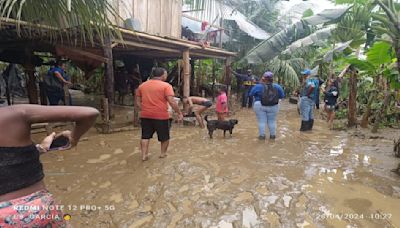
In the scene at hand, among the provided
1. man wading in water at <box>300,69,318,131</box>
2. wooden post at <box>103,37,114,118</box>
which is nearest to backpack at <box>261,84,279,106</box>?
man wading in water at <box>300,69,318,131</box>

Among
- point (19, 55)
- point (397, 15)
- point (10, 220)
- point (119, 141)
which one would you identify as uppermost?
point (397, 15)

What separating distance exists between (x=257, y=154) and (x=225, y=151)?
648mm

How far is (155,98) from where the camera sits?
15.6 feet

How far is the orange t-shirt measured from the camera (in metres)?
4.76

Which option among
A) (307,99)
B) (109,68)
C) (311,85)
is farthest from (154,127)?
(307,99)

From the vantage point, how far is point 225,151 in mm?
5781

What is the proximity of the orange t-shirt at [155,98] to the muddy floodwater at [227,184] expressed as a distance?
86 cm

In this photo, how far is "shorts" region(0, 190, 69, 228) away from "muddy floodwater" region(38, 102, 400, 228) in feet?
5.52

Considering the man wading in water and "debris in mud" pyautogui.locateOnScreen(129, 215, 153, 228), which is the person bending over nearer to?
"debris in mud" pyautogui.locateOnScreen(129, 215, 153, 228)

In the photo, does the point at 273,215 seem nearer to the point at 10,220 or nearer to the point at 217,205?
the point at 217,205

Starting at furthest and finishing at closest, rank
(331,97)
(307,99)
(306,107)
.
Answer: (331,97), (306,107), (307,99)

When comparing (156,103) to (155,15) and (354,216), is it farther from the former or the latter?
(155,15)

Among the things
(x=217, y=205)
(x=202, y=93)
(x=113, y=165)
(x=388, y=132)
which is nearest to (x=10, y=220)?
(x=217, y=205)

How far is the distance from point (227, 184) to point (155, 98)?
186 cm
